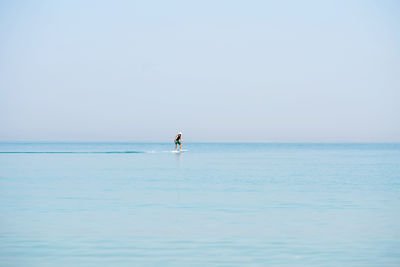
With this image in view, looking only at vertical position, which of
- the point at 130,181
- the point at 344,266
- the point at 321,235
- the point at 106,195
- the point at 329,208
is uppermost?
the point at 130,181

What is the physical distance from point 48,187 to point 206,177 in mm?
9168

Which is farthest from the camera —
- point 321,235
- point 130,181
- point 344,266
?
point 130,181

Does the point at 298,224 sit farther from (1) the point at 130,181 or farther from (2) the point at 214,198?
(1) the point at 130,181

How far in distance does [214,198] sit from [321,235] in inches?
306

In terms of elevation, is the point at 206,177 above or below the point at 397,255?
above

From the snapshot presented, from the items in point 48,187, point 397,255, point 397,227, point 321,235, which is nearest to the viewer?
point 397,255

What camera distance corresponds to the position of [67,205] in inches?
754

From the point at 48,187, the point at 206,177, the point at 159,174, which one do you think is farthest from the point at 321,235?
the point at 159,174

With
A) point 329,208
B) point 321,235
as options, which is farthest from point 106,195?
point 321,235

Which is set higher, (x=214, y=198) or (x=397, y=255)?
(x=214, y=198)

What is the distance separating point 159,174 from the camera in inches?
1302

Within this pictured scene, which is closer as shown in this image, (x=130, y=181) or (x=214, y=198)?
(x=214, y=198)

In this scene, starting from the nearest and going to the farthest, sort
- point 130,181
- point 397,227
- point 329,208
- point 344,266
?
point 344,266, point 397,227, point 329,208, point 130,181

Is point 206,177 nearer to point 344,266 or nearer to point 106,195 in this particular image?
point 106,195
